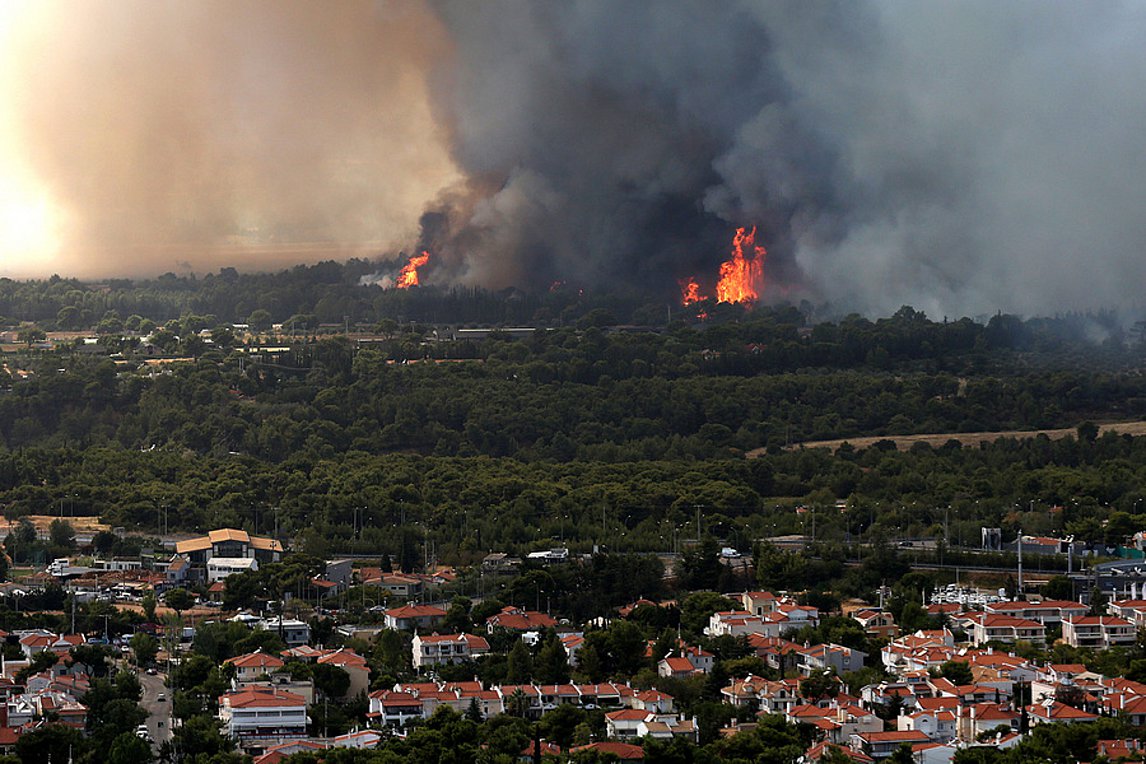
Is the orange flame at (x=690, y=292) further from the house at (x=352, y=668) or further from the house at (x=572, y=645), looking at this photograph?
the house at (x=352, y=668)

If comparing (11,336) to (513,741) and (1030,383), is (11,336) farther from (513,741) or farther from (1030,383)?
(513,741)

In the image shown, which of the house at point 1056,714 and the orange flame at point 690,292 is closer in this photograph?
the house at point 1056,714

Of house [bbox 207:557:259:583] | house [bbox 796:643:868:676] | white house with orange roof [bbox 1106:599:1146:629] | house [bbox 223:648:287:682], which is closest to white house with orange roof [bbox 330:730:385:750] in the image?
house [bbox 223:648:287:682]

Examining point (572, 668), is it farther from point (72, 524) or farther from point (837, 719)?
point (72, 524)

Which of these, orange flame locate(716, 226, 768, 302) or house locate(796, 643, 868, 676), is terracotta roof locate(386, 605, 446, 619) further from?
orange flame locate(716, 226, 768, 302)

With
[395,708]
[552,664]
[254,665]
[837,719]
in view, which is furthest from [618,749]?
[254,665]

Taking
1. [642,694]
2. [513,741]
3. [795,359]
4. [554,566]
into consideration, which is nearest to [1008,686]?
[642,694]

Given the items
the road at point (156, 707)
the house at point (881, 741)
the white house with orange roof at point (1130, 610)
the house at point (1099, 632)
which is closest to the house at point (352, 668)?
the road at point (156, 707)
